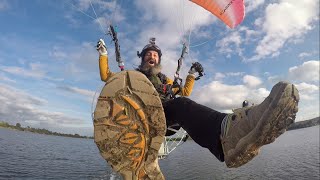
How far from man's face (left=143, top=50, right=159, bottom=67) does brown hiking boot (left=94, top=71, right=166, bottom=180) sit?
2.61m

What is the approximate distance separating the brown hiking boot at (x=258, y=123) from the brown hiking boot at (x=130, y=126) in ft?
4.13

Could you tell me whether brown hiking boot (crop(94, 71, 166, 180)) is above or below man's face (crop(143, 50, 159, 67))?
below

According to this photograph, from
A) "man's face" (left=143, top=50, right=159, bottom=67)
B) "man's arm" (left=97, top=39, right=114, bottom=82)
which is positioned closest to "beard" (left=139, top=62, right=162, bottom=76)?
"man's face" (left=143, top=50, right=159, bottom=67)

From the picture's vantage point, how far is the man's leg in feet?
14.8

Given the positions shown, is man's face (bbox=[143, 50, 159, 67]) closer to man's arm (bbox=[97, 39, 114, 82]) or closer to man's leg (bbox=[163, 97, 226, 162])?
man's arm (bbox=[97, 39, 114, 82])

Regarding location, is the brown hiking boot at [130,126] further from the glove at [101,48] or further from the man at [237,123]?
the glove at [101,48]

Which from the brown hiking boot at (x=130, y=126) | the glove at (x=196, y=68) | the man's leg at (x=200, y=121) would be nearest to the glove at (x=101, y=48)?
the brown hiking boot at (x=130, y=126)

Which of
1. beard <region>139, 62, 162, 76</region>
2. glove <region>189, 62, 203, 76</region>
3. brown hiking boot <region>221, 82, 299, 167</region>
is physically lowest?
brown hiking boot <region>221, 82, 299, 167</region>

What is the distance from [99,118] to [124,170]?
1.02m

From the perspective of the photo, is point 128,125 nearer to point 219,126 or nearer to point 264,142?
point 219,126

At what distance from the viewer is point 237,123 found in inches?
161

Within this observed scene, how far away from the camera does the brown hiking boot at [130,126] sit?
15.7 ft

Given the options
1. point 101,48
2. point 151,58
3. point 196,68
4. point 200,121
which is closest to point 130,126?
point 200,121

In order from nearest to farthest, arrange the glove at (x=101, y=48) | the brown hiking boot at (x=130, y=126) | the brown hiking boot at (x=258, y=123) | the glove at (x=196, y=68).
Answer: the brown hiking boot at (x=258, y=123) < the brown hiking boot at (x=130, y=126) < the glove at (x=101, y=48) < the glove at (x=196, y=68)
